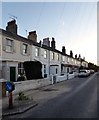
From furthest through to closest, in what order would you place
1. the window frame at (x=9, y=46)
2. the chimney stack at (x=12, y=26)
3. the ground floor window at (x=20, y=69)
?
the chimney stack at (x=12, y=26) < the ground floor window at (x=20, y=69) < the window frame at (x=9, y=46)

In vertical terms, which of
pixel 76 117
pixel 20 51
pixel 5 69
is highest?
pixel 20 51

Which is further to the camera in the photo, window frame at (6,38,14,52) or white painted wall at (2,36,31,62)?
window frame at (6,38,14,52)

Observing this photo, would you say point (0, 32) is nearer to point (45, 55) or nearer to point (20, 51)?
point (20, 51)

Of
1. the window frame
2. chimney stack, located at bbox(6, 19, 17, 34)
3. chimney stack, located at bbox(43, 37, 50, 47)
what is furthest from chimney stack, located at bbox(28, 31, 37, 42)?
the window frame

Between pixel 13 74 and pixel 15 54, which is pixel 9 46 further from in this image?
pixel 13 74

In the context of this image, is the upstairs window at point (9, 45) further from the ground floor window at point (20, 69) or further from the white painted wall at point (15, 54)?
the ground floor window at point (20, 69)

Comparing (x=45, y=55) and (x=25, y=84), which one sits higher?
(x=45, y=55)

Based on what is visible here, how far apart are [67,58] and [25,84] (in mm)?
40568

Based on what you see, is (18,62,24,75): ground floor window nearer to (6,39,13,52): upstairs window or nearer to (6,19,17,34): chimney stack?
(6,39,13,52): upstairs window

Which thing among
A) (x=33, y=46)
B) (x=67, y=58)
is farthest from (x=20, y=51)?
(x=67, y=58)

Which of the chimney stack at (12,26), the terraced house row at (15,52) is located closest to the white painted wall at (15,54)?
the terraced house row at (15,52)

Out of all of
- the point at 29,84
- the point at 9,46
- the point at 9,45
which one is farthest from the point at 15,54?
the point at 29,84

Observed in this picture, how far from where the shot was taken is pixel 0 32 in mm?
24359

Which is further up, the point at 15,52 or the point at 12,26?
the point at 12,26
